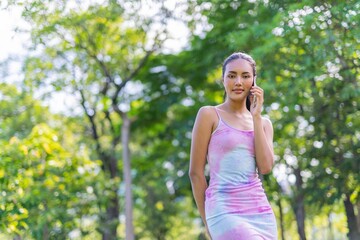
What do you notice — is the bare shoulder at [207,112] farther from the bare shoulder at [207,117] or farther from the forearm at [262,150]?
the forearm at [262,150]

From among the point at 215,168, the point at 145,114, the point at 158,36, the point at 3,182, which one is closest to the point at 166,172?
the point at 145,114

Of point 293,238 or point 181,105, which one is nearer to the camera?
point 181,105

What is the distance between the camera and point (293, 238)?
124ft

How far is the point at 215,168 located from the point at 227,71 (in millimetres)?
455

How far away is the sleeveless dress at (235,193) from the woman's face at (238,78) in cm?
14

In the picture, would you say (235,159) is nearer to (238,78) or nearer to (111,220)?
(238,78)

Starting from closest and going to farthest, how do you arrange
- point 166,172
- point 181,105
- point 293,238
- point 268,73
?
point 268,73 < point 181,105 < point 166,172 < point 293,238

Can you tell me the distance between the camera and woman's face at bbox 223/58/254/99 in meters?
3.13

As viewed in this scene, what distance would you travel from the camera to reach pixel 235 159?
303 centimetres

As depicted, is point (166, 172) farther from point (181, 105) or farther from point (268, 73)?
point (268, 73)

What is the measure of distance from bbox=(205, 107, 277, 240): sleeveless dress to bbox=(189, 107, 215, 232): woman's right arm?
0.10 ft

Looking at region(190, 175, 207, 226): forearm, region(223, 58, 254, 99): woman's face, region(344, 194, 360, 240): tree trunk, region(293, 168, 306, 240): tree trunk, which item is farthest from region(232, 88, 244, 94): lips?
region(293, 168, 306, 240): tree trunk

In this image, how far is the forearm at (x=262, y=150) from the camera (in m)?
3.04

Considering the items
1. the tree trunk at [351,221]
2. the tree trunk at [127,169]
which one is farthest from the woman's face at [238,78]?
the tree trunk at [127,169]
